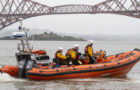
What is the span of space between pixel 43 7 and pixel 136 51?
69.9 metres

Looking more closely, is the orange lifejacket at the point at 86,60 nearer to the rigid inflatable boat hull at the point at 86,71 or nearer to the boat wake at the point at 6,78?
the rigid inflatable boat hull at the point at 86,71

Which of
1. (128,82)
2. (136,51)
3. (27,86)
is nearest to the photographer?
(27,86)

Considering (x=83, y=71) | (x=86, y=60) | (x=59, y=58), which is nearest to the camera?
(x=83, y=71)

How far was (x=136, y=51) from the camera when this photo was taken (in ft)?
41.3

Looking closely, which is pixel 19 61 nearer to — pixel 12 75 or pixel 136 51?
pixel 12 75

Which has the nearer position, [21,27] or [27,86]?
[27,86]

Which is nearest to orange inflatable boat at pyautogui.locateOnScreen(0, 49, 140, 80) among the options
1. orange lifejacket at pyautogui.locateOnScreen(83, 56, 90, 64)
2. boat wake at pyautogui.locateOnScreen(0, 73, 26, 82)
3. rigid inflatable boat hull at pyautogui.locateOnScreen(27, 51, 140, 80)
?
rigid inflatable boat hull at pyautogui.locateOnScreen(27, 51, 140, 80)

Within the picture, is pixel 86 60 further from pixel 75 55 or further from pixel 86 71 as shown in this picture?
pixel 86 71

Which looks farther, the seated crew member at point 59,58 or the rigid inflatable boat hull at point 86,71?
the seated crew member at point 59,58

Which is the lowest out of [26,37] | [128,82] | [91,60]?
[128,82]

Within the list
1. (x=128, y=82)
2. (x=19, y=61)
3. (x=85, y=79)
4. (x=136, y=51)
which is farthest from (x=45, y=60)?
(x=136, y=51)

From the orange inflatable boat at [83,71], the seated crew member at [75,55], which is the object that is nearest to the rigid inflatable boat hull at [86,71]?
the orange inflatable boat at [83,71]

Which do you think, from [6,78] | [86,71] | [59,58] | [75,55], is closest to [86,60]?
[75,55]

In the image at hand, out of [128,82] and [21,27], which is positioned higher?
[21,27]
